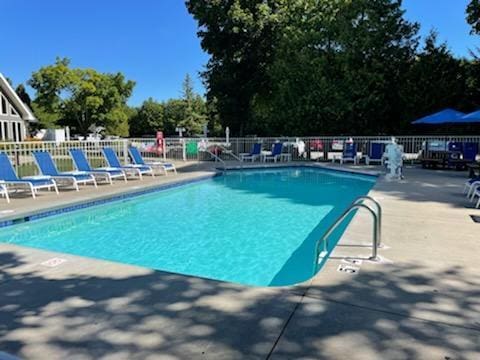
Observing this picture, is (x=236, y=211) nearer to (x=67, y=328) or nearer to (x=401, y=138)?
(x=67, y=328)

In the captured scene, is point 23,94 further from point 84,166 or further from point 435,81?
point 435,81

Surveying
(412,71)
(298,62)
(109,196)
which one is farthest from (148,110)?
(109,196)

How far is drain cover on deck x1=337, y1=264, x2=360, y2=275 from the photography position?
13.0 feet

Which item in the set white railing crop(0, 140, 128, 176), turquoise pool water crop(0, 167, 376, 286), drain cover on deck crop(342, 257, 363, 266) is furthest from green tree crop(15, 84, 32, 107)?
drain cover on deck crop(342, 257, 363, 266)

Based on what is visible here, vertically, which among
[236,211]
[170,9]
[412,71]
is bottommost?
[236,211]

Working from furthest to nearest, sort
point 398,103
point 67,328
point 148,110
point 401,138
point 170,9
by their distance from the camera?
point 148,110 → point 170,9 → point 398,103 → point 401,138 → point 67,328

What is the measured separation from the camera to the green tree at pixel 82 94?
3512 centimetres

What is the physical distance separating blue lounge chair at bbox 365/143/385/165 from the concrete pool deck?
12.5 m

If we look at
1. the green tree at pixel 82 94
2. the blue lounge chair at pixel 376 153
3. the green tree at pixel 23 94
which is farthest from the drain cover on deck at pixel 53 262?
the green tree at pixel 23 94

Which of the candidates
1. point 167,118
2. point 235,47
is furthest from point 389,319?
point 167,118

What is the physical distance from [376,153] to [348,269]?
13.7 meters

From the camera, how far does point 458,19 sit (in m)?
18.8

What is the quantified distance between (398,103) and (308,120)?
4461 mm

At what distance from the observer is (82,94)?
36.8 m
